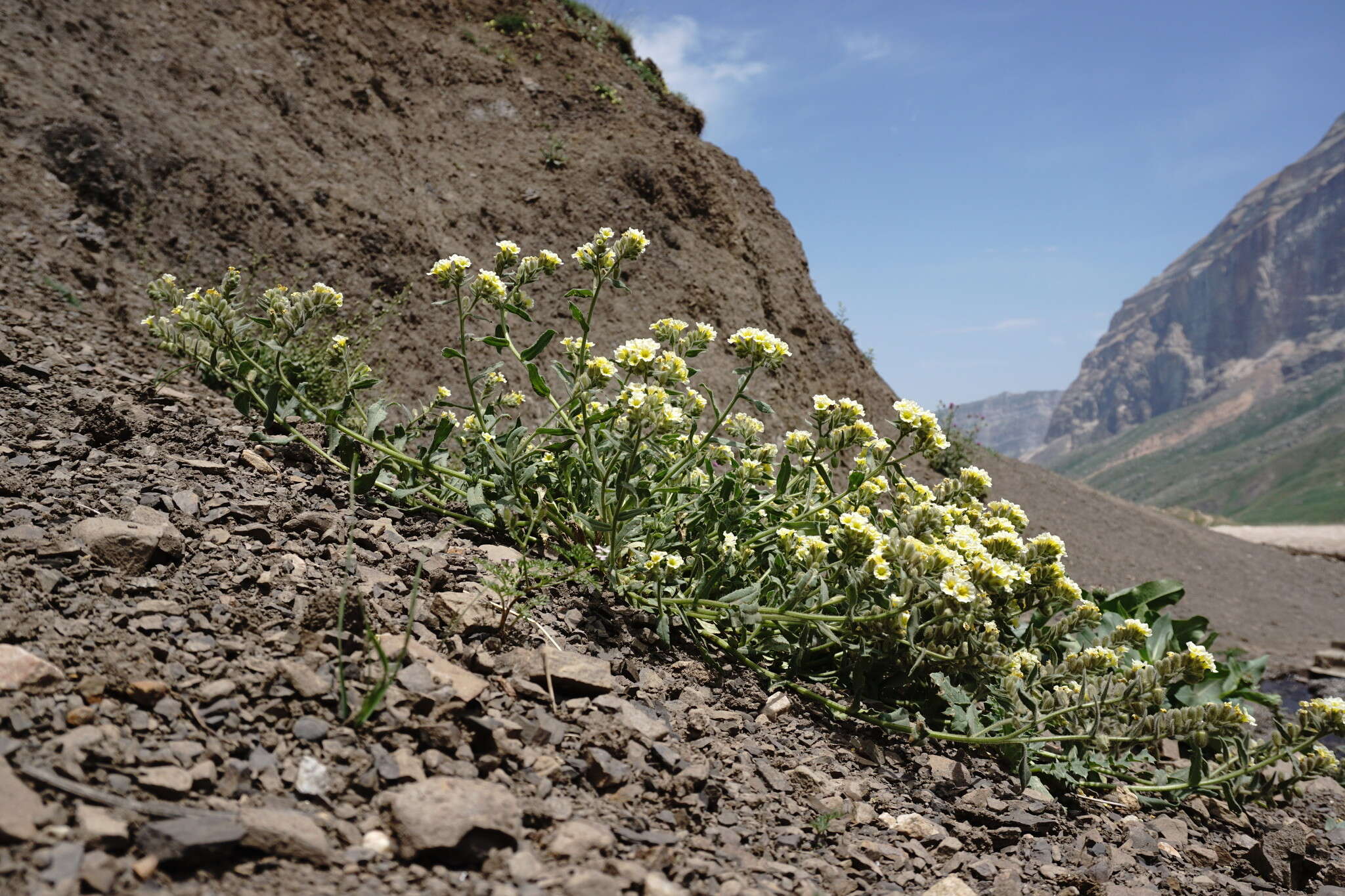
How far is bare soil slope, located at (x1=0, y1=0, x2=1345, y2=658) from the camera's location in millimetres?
5344

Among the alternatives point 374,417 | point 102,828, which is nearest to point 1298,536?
point 374,417

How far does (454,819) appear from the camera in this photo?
1593 millimetres

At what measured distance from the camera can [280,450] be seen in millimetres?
3424

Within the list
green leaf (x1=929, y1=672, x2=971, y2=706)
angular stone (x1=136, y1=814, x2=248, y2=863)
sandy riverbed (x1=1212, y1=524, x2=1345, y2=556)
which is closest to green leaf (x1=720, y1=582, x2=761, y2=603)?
green leaf (x1=929, y1=672, x2=971, y2=706)

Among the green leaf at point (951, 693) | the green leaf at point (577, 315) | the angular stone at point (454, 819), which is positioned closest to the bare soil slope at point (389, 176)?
the green leaf at point (577, 315)

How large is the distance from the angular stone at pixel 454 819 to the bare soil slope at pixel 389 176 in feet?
13.9

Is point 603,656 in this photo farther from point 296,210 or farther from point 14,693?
point 296,210

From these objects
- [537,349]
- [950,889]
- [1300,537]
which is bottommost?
[1300,537]

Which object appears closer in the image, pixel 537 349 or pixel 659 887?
pixel 659 887

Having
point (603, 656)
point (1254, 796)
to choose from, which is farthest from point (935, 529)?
point (1254, 796)

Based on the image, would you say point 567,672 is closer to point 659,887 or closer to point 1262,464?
point 659,887

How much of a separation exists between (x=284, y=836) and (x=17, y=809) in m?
0.43

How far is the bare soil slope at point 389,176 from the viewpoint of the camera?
17.5 feet

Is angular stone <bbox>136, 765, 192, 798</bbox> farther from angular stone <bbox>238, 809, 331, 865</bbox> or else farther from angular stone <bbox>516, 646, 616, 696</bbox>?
angular stone <bbox>516, 646, 616, 696</bbox>
